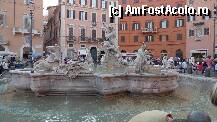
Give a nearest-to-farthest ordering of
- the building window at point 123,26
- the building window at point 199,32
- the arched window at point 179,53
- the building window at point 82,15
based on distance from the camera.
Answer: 1. the building window at point 199,32
2. the arched window at point 179,53
3. the building window at point 82,15
4. the building window at point 123,26

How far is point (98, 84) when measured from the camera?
43.4 ft

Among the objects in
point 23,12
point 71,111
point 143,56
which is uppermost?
point 23,12

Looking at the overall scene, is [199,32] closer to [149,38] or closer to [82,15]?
[149,38]

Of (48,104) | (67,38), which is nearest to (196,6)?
(67,38)

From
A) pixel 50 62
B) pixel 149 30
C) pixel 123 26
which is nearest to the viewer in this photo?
pixel 50 62

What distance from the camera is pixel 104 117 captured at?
9.39 metres

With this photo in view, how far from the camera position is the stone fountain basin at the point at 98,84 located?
13.2 m

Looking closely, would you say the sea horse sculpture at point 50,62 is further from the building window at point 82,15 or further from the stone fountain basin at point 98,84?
the building window at point 82,15

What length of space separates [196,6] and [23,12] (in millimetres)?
19638

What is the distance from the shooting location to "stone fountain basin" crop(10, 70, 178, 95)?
43.3 ft

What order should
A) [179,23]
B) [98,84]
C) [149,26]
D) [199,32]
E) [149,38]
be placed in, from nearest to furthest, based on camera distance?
[98,84], [199,32], [179,23], [149,26], [149,38]

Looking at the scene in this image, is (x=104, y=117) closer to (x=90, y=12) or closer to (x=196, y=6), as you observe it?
(x=196, y=6)

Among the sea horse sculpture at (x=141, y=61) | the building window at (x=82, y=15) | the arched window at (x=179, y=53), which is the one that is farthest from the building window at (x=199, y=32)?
the sea horse sculpture at (x=141, y=61)

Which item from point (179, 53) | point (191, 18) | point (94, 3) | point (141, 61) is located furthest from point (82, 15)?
point (141, 61)
